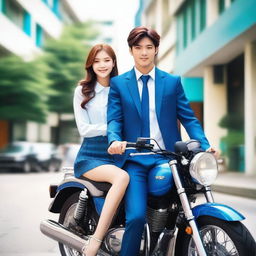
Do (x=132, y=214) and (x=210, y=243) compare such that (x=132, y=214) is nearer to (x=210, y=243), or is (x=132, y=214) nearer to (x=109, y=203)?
(x=109, y=203)

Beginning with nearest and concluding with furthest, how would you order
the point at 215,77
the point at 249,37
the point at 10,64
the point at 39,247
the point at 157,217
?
the point at 157,217 → the point at 39,247 → the point at 249,37 → the point at 215,77 → the point at 10,64

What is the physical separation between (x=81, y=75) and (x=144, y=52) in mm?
31584

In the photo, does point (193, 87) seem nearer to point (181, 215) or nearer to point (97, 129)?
point (97, 129)

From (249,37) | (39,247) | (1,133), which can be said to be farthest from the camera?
(1,133)

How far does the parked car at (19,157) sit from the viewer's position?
70.5 feet

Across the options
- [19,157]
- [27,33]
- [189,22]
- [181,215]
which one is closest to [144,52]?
[181,215]

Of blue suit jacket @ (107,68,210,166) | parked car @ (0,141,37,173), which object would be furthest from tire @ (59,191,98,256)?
parked car @ (0,141,37,173)

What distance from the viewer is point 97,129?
3.85m

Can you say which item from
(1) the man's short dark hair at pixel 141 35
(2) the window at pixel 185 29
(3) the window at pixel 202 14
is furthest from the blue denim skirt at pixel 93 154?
(2) the window at pixel 185 29

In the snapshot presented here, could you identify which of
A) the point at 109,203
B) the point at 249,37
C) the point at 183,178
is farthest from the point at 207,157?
the point at 249,37

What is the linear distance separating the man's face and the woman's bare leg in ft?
2.50

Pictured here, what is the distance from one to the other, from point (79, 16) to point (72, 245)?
53.7m

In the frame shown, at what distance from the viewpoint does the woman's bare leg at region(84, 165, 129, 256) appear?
3424 mm

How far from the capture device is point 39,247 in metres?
5.47
